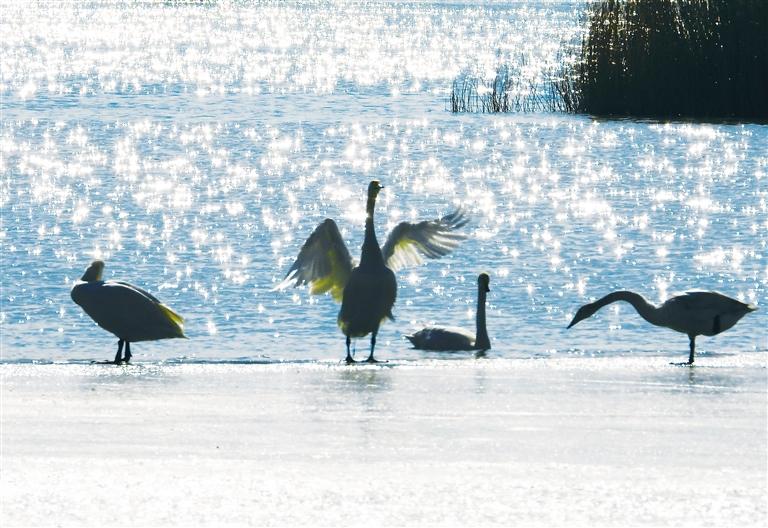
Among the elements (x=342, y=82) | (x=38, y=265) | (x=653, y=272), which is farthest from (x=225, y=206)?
(x=342, y=82)

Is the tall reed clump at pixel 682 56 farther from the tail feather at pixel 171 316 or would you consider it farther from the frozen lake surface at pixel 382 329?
the tail feather at pixel 171 316

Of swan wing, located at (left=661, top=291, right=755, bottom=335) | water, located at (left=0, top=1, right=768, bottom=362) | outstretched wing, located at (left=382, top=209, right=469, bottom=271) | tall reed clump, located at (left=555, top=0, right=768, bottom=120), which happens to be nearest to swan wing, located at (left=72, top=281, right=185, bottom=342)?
water, located at (left=0, top=1, right=768, bottom=362)

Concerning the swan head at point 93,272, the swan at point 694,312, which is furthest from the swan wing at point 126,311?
the swan at point 694,312

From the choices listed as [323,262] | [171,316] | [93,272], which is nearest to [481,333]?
[323,262]

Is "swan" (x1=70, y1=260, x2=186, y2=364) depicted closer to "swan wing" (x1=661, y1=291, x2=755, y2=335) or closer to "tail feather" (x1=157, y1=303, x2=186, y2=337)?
"tail feather" (x1=157, y1=303, x2=186, y2=337)

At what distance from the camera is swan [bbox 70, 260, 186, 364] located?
1157 centimetres

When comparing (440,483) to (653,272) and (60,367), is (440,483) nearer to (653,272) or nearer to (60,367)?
(60,367)

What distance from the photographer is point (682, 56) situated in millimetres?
37438

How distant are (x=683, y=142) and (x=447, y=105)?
14.6m

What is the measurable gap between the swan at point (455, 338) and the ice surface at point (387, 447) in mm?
4313

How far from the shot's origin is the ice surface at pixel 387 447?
602cm

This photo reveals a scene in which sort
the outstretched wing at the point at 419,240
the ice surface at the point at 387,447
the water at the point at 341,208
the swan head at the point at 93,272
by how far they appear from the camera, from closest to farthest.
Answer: the ice surface at the point at 387,447 < the outstretched wing at the point at 419,240 < the swan head at the point at 93,272 < the water at the point at 341,208

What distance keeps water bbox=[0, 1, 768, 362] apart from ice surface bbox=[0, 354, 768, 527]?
3618 mm

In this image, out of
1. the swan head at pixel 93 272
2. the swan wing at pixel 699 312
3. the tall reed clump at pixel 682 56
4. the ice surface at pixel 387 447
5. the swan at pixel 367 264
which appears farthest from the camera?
the tall reed clump at pixel 682 56
